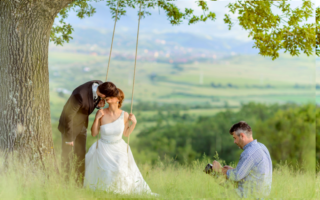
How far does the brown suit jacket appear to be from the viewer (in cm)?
372

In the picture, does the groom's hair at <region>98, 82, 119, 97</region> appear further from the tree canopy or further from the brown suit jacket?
the tree canopy

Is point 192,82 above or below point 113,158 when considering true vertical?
above

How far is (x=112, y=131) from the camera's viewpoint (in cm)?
367

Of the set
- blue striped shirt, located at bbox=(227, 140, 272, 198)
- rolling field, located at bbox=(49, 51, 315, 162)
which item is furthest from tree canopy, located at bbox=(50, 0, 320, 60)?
rolling field, located at bbox=(49, 51, 315, 162)

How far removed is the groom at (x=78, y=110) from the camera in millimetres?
3632

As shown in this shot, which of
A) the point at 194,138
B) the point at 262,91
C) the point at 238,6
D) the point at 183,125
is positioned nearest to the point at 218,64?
the point at 262,91

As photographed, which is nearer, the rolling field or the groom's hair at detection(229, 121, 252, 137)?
the groom's hair at detection(229, 121, 252, 137)

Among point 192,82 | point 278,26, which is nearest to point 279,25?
point 278,26

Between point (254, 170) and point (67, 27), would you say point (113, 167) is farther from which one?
point (67, 27)

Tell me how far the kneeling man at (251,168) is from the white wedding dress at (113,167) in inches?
46.8

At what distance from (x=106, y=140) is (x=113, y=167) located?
34cm

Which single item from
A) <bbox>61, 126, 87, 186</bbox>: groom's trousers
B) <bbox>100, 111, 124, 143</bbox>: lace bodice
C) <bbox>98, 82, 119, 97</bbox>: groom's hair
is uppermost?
<bbox>98, 82, 119, 97</bbox>: groom's hair

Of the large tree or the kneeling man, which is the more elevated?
the large tree

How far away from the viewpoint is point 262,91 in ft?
187
